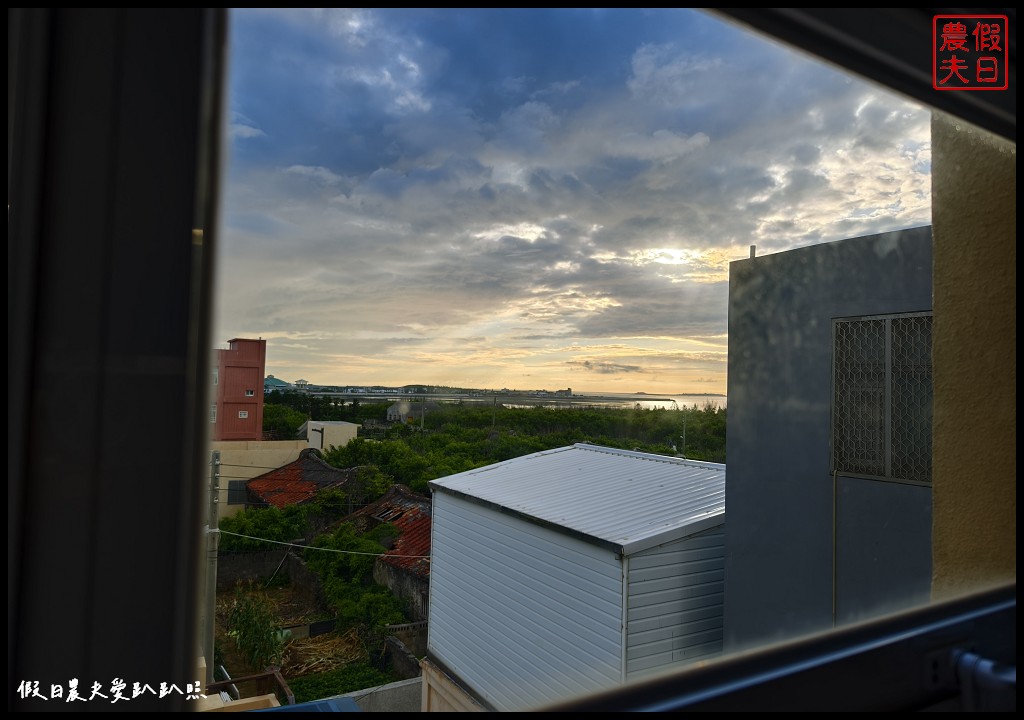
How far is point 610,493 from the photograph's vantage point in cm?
284


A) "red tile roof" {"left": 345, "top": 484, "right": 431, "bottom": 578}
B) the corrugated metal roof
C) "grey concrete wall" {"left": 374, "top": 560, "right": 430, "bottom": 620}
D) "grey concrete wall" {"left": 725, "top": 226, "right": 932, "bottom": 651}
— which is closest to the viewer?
"red tile roof" {"left": 345, "top": 484, "right": 431, "bottom": 578}

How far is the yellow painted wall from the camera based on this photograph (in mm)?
771

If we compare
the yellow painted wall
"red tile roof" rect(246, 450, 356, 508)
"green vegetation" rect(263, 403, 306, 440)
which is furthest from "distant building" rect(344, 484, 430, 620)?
the yellow painted wall

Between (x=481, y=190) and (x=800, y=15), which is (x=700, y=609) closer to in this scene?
(x=481, y=190)

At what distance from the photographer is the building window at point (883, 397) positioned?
218 cm

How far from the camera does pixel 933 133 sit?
0.88 meters

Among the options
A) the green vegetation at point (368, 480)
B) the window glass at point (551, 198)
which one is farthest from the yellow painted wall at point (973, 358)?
the green vegetation at point (368, 480)

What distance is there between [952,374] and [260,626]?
0.99m

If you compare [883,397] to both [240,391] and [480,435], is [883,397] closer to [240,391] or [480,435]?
[480,435]

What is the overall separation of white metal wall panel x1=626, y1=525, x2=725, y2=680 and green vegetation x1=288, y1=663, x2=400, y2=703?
1.64 metres

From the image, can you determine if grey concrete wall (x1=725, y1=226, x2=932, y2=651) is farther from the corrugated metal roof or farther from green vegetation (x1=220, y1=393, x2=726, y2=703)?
green vegetation (x1=220, y1=393, x2=726, y2=703)

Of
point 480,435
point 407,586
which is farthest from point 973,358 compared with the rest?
point 407,586

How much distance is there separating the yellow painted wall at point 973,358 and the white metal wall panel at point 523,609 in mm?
1620

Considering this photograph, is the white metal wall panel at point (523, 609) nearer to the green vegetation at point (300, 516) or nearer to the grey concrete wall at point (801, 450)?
the grey concrete wall at point (801, 450)
